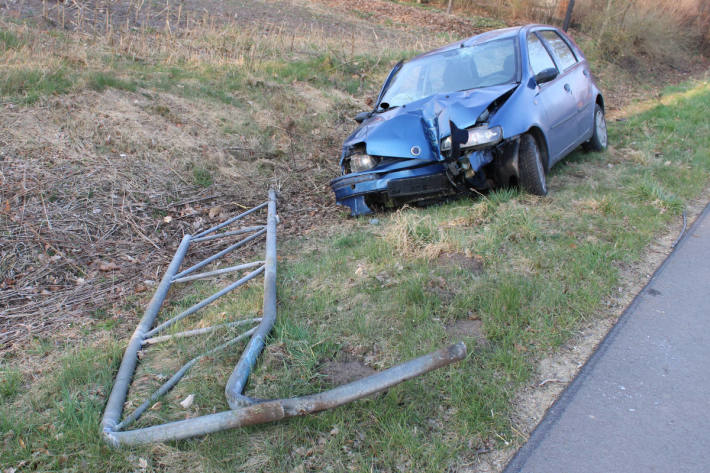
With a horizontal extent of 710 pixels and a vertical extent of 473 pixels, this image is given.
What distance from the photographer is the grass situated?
278 centimetres

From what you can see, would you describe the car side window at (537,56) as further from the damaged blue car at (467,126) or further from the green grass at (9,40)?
the green grass at (9,40)

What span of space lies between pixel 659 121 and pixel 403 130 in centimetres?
612

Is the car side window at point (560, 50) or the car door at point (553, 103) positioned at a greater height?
the car side window at point (560, 50)

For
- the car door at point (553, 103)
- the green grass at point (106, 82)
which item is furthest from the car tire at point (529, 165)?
the green grass at point (106, 82)

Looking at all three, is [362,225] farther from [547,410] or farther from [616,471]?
[616,471]

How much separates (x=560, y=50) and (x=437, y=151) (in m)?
2.97

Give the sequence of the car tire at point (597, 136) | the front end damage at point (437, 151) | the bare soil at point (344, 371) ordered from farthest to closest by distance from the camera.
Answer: the car tire at point (597, 136)
the front end damage at point (437, 151)
the bare soil at point (344, 371)

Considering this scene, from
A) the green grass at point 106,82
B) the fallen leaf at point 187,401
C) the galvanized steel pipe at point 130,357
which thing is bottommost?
the galvanized steel pipe at point 130,357

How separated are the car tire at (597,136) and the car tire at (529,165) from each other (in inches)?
98.9

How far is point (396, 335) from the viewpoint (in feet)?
11.9

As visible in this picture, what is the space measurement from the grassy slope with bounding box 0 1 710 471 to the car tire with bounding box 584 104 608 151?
131 centimetres

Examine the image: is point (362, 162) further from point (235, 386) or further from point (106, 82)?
point (106, 82)

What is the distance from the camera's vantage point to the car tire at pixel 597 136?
306 inches

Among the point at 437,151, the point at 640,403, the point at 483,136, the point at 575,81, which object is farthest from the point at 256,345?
the point at 575,81
